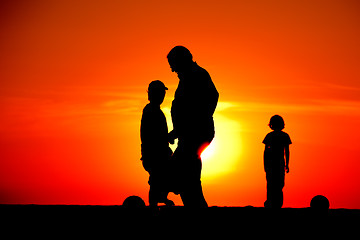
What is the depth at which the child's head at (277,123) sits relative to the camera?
1238cm

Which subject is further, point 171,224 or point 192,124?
point 192,124

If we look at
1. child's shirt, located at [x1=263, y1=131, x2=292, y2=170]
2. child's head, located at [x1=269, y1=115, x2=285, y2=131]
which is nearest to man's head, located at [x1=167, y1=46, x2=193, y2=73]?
child's head, located at [x1=269, y1=115, x2=285, y2=131]

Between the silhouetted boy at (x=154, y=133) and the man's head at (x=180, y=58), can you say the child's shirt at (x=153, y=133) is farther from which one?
the man's head at (x=180, y=58)

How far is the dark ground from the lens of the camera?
590 centimetres

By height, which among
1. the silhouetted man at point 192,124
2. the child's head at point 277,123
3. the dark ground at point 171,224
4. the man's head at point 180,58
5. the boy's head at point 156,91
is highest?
the child's head at point 277,123

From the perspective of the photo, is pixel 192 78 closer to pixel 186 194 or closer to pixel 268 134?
pixel 186 194

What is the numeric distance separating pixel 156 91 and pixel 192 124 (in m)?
2.19

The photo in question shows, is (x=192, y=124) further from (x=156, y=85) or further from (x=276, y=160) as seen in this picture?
(x=276, y=160)

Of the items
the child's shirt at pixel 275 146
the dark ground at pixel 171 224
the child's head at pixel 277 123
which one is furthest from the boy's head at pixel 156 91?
the child's shirt at pixel 275 146

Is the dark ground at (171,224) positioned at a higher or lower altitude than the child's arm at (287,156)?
lower

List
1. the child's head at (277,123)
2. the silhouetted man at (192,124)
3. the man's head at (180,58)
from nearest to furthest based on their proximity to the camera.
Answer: the silhouetted man at (192,124) < the man's head at (180,58) < the child's head at (277,123)

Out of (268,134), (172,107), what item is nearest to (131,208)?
(172,107)

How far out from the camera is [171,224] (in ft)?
21.4

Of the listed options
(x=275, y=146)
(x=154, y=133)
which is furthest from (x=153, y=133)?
(x=275, y=146)
